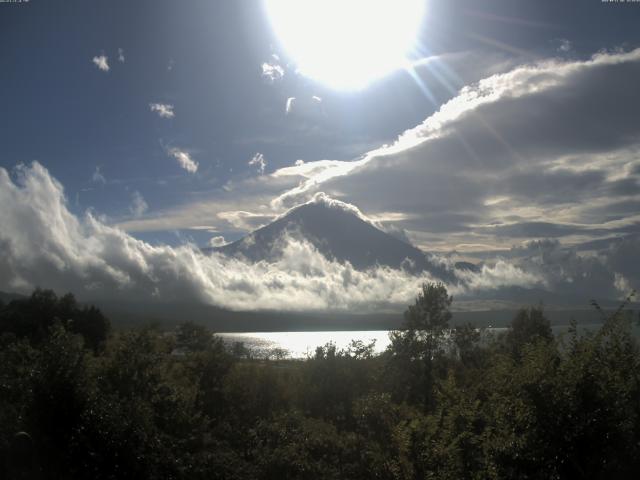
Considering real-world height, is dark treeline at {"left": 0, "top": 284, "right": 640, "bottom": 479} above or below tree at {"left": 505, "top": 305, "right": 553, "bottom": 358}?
below

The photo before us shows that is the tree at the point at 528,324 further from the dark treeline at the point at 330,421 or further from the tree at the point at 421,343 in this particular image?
the dark treeline at the point at 330,421

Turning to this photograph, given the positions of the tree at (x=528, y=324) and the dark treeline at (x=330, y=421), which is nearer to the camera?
the dark treeline at (x=330, y=421)

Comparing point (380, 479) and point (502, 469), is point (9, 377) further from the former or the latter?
point (502, 469)

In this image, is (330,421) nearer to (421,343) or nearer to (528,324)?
(421,343)

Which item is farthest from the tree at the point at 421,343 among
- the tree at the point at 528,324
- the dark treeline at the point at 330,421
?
the tree at the point at 528,324

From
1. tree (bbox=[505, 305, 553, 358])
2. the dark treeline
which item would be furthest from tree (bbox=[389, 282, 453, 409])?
tree (bbox=[505, 305, 553, 358])

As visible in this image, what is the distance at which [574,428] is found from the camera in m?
11.8

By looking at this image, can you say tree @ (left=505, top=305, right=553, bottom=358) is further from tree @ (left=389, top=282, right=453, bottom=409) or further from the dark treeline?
the dark treeline

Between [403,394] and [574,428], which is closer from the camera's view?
[574,428]

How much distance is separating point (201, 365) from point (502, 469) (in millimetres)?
32106

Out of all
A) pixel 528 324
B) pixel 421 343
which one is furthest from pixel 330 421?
pixel 528 324

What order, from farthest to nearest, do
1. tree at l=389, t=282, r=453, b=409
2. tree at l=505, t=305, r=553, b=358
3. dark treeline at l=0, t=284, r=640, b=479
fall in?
1. tree at l=505, t=305, r=553, b=358
2. tree at l=389, t=282, r=453, b=409
3. dark treeline at l=0, t=284, r=640, b=479

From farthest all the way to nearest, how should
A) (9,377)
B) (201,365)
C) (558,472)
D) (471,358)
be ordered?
(471,358), (201,365), (9,377), (558,472)

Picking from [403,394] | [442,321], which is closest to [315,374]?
[403,394]
